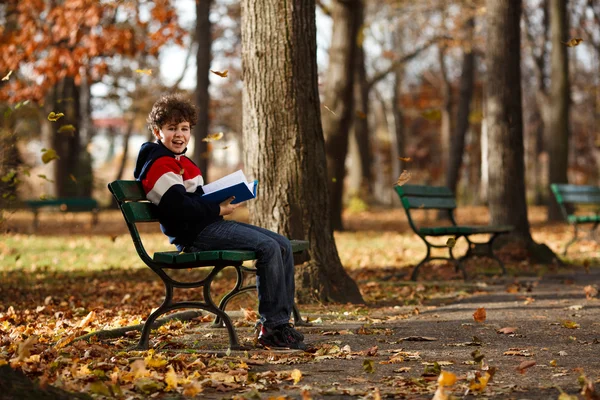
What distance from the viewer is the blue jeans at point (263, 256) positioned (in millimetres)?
5441

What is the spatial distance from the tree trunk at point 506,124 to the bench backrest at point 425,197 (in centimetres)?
106

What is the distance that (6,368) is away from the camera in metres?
3.83

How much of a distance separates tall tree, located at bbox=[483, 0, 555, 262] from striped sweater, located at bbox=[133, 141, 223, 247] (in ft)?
22.6

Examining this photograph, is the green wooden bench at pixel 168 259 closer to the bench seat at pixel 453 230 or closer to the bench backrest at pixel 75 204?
the bench seat at pixel 453 230

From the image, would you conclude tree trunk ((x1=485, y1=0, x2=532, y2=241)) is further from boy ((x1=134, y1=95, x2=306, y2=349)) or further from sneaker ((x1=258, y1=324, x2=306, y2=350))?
sneaker ((x1=258, y1=324, x2=306, y2=350))

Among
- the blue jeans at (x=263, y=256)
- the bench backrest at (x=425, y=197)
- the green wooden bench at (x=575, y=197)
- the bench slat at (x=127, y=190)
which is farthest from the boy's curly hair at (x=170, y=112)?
the green wooden bench at (x=575, y=197)

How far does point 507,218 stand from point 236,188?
704 cm

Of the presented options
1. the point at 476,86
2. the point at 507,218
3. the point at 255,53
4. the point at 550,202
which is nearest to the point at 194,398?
the point at 255,53

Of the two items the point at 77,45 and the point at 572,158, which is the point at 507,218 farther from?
the point at 572,158

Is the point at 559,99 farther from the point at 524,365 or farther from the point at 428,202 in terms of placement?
the point at 524,365

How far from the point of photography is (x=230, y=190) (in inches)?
215

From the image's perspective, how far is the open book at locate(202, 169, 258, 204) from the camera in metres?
5.43

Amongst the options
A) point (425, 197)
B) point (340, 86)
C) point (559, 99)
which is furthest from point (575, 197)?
point (559, 99)

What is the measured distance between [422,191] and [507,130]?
1929 mm
